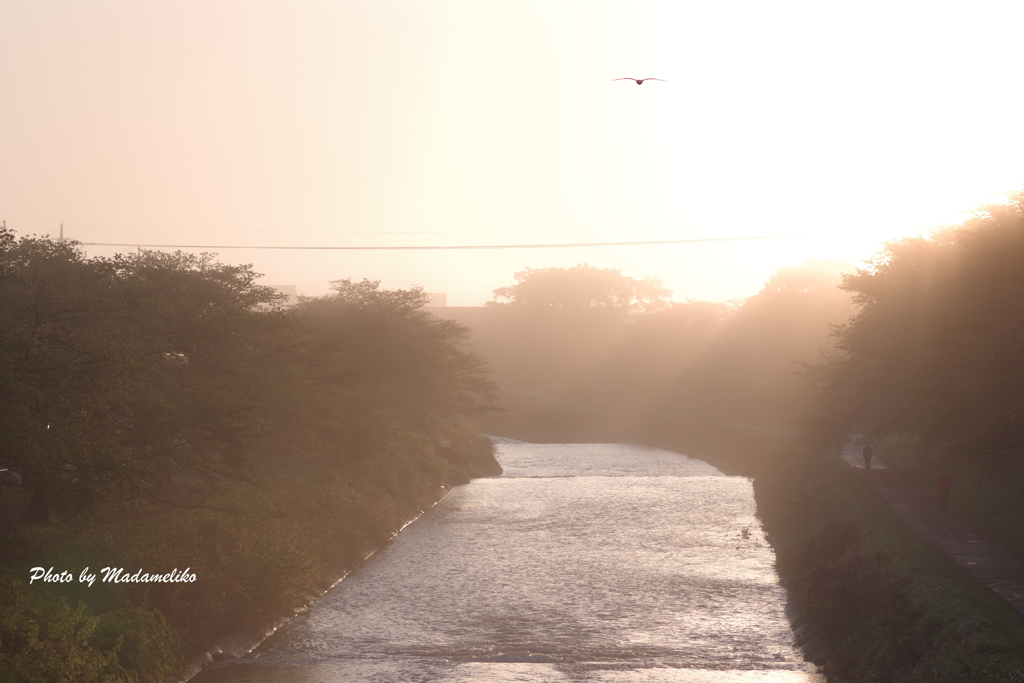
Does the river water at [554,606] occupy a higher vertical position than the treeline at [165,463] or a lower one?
lower

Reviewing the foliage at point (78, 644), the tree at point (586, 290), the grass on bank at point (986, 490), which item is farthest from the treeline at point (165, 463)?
the tree at point (586, 290)

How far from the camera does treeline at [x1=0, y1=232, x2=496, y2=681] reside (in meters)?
18.9

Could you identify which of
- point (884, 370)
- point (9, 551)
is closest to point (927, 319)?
point (884, 370)

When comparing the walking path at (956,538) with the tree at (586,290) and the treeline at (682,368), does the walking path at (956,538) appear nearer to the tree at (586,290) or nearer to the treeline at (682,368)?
the treeline at (682,368)

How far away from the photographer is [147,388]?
82.4 feet

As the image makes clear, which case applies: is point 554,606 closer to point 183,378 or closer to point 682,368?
point 183,378

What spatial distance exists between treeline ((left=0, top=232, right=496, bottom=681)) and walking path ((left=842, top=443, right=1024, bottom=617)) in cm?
1937

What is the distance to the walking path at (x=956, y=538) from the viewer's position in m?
21.7

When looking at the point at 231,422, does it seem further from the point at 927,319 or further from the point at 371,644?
the point at 927,319

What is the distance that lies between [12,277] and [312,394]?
19.6 metres

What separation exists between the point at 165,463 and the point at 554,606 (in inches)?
515

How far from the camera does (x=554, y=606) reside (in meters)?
29.1

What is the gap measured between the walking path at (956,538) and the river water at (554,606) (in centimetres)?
502

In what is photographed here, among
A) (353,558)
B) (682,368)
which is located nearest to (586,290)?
(682,368)
